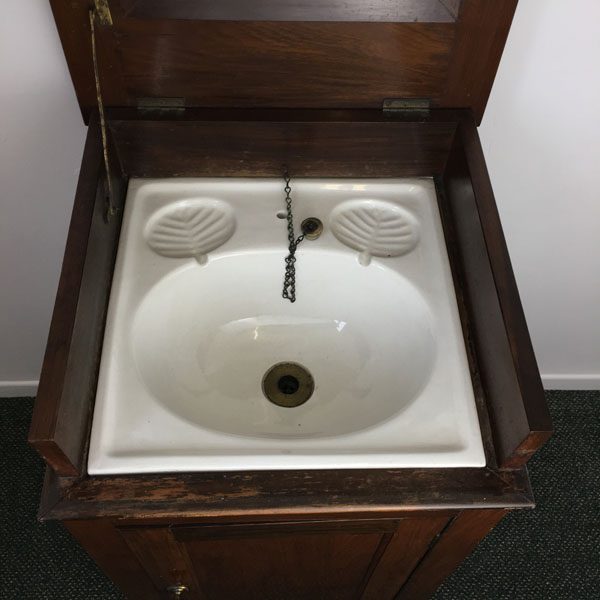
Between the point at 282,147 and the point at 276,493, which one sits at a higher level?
the point at 282,147

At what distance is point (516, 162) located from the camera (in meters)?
1.03

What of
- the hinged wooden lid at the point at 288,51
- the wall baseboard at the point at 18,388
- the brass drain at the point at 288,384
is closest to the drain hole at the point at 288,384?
the brass drain at the point at 288,384

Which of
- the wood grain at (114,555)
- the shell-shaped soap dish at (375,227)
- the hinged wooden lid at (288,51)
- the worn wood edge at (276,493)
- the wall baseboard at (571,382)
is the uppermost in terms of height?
the hinged wooden lid at (288,51)

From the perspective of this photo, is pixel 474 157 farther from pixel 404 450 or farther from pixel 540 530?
pixel 540 530

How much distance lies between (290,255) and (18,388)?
0.94 meters

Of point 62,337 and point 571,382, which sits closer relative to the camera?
point 62,337

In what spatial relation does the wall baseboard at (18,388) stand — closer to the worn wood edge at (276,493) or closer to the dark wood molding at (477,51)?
the worn wood edge at (276,493)

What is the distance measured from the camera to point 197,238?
2.88 ft

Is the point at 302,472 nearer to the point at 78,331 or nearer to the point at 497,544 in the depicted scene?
the point at 78,331

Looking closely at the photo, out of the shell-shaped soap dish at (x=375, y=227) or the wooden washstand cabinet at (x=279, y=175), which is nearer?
the wooden washstand cabinet at (x=279, y=175)

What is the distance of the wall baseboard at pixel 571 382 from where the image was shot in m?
1.56

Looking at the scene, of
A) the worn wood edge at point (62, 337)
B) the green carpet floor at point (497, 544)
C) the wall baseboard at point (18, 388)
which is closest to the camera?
the worn wood edge at point (62, 337)

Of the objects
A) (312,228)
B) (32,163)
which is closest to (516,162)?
(312,228)

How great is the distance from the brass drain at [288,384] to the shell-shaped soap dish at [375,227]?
0.18 metres
